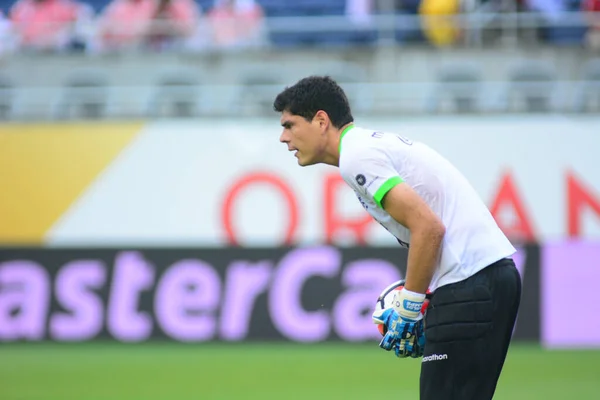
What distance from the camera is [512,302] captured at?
14.9 feet

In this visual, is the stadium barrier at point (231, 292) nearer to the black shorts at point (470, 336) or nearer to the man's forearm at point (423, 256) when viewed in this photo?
the black shorts at point (470, 336)

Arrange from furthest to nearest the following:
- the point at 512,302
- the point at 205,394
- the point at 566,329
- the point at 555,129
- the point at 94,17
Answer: the point at 94,17, the point at 555,129, the point at 566,329, the point at 205,394, the point at 512,302

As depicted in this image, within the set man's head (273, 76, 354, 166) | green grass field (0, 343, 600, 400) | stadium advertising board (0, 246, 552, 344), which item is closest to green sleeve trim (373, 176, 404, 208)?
man's head (273, 76, 354, 166)

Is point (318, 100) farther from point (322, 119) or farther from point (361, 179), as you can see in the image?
point (361, 179)

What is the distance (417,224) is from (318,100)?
782 millimetres

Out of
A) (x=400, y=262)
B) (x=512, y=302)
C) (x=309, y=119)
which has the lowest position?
(x=400, y=262)

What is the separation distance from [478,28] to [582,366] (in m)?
6.35

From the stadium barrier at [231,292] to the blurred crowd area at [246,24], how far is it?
3840 mm

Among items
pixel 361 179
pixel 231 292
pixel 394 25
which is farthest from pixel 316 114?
pixel 394 25

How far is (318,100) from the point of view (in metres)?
4.67

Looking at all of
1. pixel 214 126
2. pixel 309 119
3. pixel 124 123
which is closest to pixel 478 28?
pixel 214 126

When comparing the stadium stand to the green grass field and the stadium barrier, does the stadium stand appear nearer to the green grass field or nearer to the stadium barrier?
the stadium barrier

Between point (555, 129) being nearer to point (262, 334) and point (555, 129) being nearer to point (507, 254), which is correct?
point (262, 334)

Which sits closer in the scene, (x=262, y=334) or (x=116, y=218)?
(x=262, y=334)
